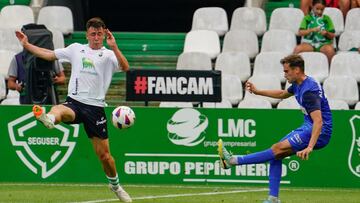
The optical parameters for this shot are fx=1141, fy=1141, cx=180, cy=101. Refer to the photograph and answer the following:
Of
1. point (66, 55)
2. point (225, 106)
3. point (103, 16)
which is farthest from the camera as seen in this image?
point (103, 16)

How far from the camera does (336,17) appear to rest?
68.5ft

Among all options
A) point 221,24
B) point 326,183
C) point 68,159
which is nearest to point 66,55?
point 68,159

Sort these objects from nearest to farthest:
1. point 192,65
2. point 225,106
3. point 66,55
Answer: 1. point 66,55
2. point 225,106
3. point 192,65

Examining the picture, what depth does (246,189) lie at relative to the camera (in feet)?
54.3

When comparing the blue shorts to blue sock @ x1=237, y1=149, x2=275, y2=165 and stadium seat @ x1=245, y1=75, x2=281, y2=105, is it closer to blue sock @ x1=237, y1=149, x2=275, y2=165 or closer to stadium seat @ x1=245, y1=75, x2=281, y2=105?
blue sock @ x1=237, y1=149, x2=275, y2=165

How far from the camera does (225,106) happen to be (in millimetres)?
18875

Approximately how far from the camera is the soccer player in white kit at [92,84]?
13.7m

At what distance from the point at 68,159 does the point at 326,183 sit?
153 inches

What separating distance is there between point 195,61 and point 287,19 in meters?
2.11

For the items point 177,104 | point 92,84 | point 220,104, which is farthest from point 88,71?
point 220,104

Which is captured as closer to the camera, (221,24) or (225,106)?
(225,106)

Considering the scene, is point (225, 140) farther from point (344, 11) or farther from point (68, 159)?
point (344, 11)

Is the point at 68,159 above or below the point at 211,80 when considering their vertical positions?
below

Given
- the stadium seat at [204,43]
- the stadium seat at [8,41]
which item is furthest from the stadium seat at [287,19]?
the stadium seat at [8,41]
